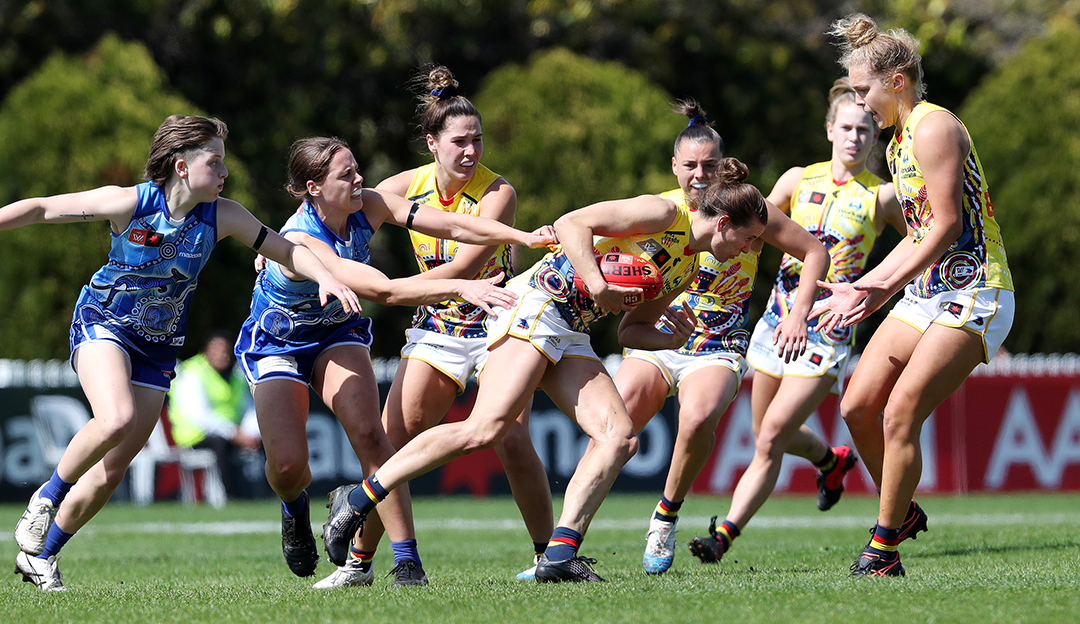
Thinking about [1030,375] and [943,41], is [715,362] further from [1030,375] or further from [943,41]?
[943,41]

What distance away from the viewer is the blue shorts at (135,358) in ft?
16.8

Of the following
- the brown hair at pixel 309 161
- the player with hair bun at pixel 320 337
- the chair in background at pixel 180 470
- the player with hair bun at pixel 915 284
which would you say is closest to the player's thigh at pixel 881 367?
the player with hair bun at pixel 915 284

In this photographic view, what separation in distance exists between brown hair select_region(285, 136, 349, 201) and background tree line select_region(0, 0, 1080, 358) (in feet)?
29.1

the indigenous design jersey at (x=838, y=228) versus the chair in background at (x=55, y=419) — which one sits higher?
the indigenous design jersey at (x=838, y=228)

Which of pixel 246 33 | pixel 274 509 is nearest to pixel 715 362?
pixel 274 509

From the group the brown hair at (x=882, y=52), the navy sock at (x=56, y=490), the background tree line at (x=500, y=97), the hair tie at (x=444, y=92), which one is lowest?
the navy sock at (x=56, y=490)

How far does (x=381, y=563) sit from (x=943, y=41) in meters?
13.5

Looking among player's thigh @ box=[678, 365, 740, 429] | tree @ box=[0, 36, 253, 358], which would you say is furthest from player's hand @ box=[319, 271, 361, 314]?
tree @ box=[0, 36, 253, 358]

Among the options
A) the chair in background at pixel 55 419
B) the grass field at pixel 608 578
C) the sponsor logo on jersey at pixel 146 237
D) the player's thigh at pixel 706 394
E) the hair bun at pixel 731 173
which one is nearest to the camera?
the grass field at pixel 608 578

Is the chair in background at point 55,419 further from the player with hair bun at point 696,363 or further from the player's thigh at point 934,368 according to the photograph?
the player's thigh at point 934,368

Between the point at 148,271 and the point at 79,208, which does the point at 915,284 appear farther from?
the point at 79,208

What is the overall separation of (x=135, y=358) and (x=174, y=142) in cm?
95

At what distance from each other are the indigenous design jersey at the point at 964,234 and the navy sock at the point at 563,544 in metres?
1.78

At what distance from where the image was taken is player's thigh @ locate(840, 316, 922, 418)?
16.8ft
